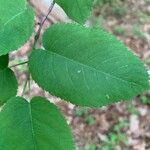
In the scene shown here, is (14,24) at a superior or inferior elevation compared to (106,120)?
superior

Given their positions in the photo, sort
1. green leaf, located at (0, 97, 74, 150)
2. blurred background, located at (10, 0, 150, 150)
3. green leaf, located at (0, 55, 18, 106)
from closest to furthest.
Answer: green leaf, located at (0, 97, 74, 150) → green leaf, located at (0, 55, 18, 106) → blurred background, located at (10, 0, 150, 150)

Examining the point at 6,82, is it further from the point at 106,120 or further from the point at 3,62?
the point at 106,120

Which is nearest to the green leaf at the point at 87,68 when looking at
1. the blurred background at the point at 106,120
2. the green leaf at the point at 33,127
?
the green leaf at the point at 33,127

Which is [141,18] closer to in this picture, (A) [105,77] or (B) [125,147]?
(B) [125,147]

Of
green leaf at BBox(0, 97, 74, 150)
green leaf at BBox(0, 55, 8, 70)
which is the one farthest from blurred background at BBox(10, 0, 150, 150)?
green leaf at BBox(0, 97, 74, 150)

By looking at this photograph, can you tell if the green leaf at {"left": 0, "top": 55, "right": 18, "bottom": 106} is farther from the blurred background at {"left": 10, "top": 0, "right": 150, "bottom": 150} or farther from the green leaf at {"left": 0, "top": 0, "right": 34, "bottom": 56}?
the blurred background at {"left": 10, "top": 0, "right": 150, "bottom": 150}

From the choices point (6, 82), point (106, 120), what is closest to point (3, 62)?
point (6, 82)
